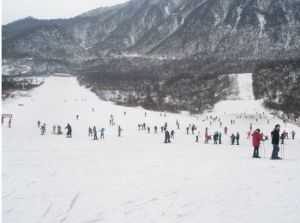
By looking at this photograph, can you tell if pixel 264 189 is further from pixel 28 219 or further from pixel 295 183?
pixel 28 219

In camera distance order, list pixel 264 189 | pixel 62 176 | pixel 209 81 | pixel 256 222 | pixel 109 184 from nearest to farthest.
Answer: pixel 256 222, pixel 264 189, pixel 109 184, pixel 62 176, pixel 209 81

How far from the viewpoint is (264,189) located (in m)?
10.2

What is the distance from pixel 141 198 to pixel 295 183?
4.26m

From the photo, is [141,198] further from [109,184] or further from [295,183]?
[295,183]

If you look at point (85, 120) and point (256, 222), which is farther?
point (85, 120)

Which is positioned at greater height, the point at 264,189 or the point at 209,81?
the point at 209,81

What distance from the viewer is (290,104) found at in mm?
104125

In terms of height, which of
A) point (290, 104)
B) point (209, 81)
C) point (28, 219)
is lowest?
point (28, 219)

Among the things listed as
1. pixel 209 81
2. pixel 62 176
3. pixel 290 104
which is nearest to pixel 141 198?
pixel 62 176

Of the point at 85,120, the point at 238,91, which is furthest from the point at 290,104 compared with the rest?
the point at 85,120

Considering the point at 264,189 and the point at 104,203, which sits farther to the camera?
the point at 264,189

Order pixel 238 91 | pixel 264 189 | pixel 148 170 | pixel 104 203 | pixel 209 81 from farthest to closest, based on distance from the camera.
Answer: pixel 209 81 → pixel 238 91 → pixel 148 170 → pixel 264 189 → pixel 104 203

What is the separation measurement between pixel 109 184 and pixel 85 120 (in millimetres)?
45518

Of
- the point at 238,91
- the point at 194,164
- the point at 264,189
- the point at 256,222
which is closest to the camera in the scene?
the point at 256,222
